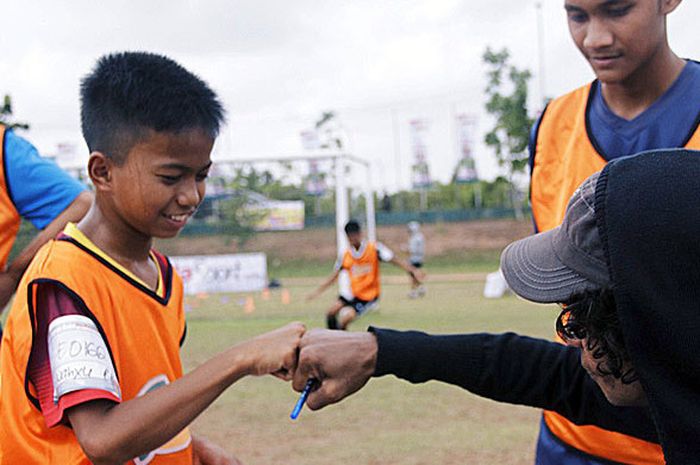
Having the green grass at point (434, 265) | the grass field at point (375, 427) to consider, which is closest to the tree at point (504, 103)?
the green grass at point (434, 265)

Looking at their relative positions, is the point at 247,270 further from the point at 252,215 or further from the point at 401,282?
the point at 252,215

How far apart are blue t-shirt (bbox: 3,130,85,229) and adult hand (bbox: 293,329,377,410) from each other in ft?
4.18

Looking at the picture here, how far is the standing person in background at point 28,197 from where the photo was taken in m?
3.10

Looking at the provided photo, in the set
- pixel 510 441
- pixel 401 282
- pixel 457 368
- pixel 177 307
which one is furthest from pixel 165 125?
pixel 401 282

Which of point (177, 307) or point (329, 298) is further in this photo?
point (329, 298)

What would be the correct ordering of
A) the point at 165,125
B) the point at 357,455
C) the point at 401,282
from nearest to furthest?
the point at 165,125
the point at 357,455
the point at 401,282

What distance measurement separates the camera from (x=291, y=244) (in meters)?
33.3

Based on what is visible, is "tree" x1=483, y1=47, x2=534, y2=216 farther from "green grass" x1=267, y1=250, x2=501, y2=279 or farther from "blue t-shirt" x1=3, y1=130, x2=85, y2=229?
"blue t-shirt" x1=3, y1=130, x2=85, y2=229

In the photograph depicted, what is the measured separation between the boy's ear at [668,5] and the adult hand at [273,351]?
139cm

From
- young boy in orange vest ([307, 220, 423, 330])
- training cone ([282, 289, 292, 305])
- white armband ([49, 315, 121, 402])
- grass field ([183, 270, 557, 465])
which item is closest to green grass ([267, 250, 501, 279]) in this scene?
training cone ([282, 289, 292, 305])

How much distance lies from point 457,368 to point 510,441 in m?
3.55

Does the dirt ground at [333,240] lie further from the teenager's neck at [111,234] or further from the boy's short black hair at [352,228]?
the teenager's neck at [111,234]

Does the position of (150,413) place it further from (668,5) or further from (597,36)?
(668,5)

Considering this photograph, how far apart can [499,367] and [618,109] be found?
0.84m
